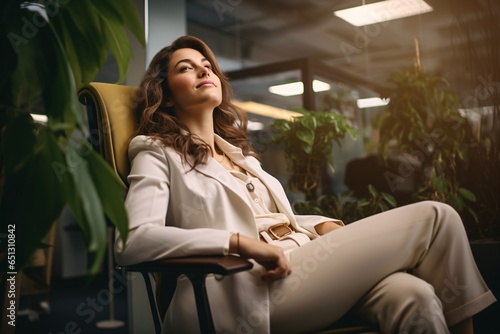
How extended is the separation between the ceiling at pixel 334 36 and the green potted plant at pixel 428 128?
1.06ft

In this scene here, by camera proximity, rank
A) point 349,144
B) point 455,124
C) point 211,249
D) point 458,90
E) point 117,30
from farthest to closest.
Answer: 1. point 349,144
2. point 458,90
3. point 455,124
4. point 211,249
5. point 117,30

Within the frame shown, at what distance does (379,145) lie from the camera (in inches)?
136

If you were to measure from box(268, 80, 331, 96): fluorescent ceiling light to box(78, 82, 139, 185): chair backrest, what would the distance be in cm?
232

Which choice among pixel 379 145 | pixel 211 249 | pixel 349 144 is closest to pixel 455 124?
pixel 379 145

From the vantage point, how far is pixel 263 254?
3.88 feet

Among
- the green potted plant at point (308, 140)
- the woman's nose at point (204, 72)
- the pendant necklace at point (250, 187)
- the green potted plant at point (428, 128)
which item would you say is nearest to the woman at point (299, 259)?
the pendant necklace at point (250, 187)

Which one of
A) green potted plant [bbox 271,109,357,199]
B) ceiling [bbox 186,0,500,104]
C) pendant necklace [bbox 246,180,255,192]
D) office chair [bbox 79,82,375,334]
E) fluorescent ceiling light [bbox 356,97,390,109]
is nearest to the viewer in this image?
office chair [bbox 79,82,375,334]

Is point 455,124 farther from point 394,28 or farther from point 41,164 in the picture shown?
point 41,164

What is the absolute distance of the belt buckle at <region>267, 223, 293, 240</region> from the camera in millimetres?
1520

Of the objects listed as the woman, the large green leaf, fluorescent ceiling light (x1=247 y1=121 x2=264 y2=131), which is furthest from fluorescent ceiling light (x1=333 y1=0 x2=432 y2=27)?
the large green leaf

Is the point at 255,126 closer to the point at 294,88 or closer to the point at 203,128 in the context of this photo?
the point at 294,88

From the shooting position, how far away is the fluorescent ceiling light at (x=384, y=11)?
3.63 m

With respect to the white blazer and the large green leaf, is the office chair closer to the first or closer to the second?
the white blazer

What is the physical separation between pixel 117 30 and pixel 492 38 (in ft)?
10.0
